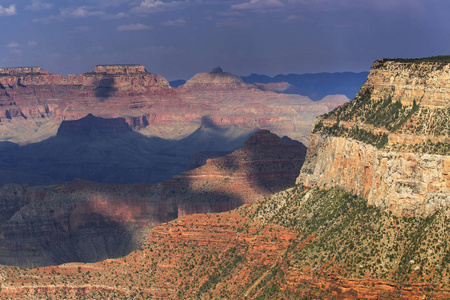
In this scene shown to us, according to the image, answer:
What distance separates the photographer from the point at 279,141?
6786 inches

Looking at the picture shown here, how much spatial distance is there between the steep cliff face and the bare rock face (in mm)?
65174

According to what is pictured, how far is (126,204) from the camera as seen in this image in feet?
591

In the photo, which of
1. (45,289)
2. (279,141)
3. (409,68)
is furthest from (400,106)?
(279,141)

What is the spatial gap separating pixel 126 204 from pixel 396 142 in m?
105

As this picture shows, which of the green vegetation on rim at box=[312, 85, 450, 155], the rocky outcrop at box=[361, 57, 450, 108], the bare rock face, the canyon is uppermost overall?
the rocky outcrop at box=[361, 57, 450, 108]

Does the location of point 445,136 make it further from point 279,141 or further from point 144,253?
point 279,141

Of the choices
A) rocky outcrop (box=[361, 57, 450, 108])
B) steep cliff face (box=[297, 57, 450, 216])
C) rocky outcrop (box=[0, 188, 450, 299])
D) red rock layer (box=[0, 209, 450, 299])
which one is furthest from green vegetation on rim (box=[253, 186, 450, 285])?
rocky outcrop (box=[361, 57, 450, 108])

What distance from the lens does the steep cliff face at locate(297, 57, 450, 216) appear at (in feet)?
251

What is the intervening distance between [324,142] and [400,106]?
14241 mm

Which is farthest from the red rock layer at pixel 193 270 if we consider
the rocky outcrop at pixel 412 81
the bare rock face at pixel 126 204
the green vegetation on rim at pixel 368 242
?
the bare rock face at pixel 126 204

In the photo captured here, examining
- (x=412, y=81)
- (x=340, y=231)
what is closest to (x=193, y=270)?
(x=340, y=231)

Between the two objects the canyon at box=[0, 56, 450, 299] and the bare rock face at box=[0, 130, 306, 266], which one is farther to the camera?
the bare rock face at box=[0, 130, 306, 266]

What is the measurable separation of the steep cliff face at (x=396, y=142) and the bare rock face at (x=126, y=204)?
65.2 meters

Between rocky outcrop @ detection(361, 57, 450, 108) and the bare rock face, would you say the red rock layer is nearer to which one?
rocky outcrop @ detection(361, 57, 450, 108)
